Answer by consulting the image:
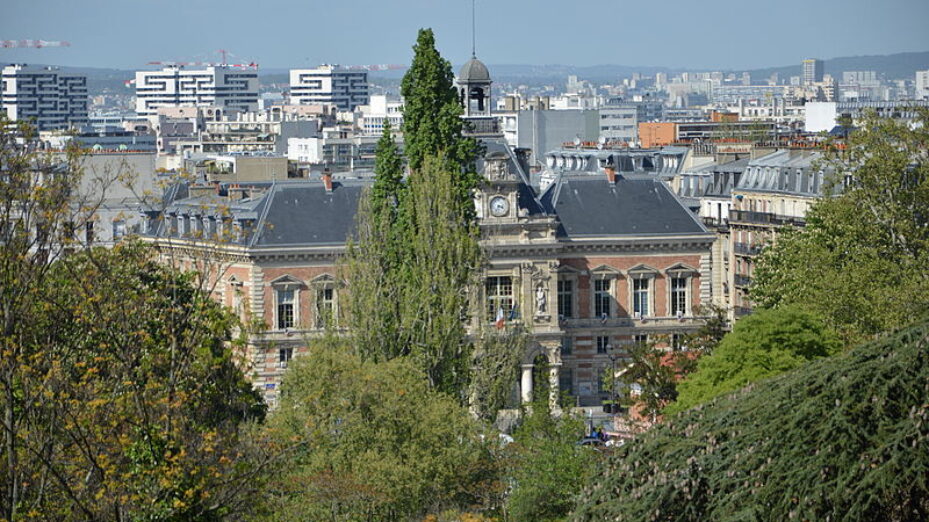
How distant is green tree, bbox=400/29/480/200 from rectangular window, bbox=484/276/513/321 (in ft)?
56.6

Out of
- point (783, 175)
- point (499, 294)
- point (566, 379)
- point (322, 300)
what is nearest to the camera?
point (322, 300)

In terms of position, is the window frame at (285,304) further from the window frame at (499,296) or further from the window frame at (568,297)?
the window frame at (568,297)

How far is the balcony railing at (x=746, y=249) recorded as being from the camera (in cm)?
10470

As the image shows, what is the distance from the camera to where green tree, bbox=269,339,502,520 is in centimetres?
5512

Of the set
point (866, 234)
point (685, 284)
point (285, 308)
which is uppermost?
point (866, 234)

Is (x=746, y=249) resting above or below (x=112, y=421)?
below

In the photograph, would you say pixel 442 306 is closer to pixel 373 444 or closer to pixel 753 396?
pixel 373 444

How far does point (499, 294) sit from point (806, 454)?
6062 centimetres

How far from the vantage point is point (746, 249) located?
106 m

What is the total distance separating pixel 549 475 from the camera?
56.2 metres

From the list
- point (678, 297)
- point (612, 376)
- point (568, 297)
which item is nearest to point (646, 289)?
point (678, 297)

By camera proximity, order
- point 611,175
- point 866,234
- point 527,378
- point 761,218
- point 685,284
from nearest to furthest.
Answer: point 866,234
point 527,378
point 685,284
point 611,175
point 761,218

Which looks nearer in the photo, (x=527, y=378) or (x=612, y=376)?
(x=612, y=376)

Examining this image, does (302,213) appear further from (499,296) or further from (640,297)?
(640,297)
